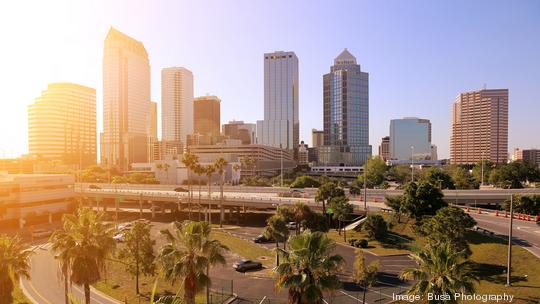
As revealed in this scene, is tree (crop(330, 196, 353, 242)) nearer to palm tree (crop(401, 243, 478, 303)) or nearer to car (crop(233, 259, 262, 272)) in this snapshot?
car (crop(233, 259, 262, 272))

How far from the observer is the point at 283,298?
35.9m

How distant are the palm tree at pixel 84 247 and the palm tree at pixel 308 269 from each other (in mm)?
16225

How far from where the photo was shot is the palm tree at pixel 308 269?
1986 centimetres

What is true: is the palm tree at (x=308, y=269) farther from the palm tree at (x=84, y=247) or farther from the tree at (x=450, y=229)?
the tree at (x=450, y=229)

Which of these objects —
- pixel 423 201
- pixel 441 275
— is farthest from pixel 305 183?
pixel 441 275

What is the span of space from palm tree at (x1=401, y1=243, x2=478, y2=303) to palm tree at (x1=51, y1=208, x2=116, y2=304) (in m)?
23.6

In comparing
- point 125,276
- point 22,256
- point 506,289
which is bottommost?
point 125,276

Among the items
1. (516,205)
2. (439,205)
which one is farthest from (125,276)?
(516,205)

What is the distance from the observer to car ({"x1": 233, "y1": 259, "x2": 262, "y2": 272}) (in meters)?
46.6

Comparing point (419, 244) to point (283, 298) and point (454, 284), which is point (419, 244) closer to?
point (283, 298)

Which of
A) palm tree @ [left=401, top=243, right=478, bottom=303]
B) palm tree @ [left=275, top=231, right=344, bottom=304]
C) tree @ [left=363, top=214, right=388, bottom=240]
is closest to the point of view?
palm tree @ [left=401, top=243, right=478, bottom=303]

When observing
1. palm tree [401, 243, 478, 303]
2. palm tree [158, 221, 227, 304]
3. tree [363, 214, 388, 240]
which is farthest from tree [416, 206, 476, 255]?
palm tree [158, 221, 227, 304]

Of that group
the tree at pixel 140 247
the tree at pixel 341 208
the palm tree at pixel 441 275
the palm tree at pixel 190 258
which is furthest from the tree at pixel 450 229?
the tree at pixel 140 247

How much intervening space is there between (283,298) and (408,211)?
36.7 metres
